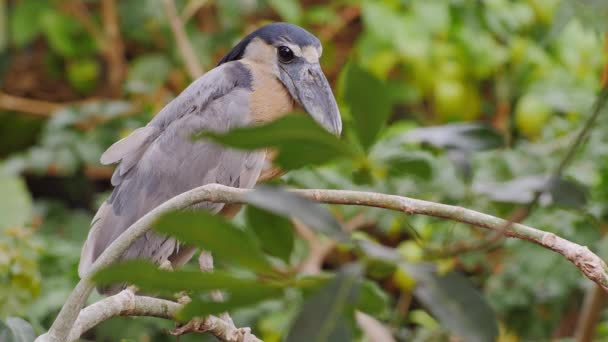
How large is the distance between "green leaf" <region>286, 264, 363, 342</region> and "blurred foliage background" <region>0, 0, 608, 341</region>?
190mm

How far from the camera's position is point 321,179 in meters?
1.82

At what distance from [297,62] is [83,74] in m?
1.77

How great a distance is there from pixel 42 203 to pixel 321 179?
4.88 ft

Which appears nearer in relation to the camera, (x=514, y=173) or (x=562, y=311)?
(x=514, y=173)

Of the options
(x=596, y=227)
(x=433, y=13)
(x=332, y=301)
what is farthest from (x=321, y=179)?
(x=332, y=301)

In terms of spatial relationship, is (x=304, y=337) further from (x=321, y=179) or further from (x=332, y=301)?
(x=321, y=179)

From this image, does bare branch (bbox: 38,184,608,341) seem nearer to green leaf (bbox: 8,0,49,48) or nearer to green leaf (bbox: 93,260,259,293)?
green leaf (bbox: 93,260,259,293)

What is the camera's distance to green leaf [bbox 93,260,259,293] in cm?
52

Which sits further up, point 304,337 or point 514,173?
point 514,173

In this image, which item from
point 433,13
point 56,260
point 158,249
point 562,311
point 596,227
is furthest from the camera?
point 433,13

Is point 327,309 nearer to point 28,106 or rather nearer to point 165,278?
point 165,278

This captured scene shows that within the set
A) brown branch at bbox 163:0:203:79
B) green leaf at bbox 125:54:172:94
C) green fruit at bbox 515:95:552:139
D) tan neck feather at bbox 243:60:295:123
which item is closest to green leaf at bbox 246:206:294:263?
tan neck feather at bbox 243:60:295:123

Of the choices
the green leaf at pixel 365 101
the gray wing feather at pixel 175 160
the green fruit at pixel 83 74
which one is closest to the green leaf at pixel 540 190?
the green leaf at pixel 365 101

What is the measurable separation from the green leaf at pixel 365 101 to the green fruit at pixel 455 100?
217 cm
